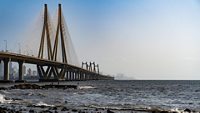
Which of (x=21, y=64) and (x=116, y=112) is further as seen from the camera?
(x=21, y=64)

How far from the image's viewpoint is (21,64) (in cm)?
11444

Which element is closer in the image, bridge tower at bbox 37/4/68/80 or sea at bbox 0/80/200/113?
sea at bbox 0/80/200/113

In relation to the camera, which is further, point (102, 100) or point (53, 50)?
point (53, 50)

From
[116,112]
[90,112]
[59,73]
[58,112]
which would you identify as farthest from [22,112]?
[59,73]

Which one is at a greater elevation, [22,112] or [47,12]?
[47,12]

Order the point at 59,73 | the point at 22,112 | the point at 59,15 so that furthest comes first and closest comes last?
the point at 59,73 < the point at 59,15 < the point at 22,112

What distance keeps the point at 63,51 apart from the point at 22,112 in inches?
3970

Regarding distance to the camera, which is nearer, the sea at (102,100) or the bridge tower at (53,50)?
the sea at (102,100)

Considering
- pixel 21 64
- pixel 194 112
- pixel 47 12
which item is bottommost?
pixel 194 112

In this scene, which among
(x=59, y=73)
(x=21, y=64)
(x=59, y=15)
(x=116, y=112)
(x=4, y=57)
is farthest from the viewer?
(x=59, y=73)

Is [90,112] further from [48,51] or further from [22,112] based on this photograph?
[48,51]

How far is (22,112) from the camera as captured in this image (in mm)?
30656

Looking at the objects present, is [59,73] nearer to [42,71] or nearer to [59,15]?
[42,71]

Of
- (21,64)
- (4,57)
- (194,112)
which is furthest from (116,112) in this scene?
(21,64)
